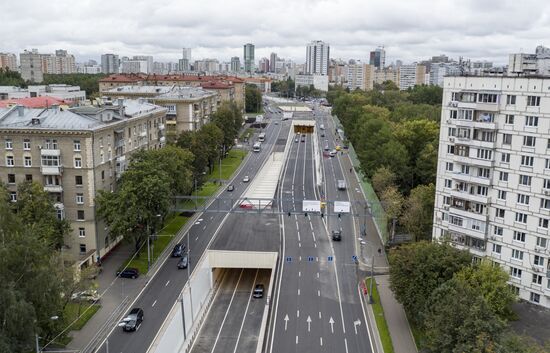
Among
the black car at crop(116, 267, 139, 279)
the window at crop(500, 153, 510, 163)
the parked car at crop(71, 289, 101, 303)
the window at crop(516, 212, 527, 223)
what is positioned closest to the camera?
the window at crop(516, 212, 527, 223)

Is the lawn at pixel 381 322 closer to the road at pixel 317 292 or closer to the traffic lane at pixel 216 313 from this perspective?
the road at pixel 317 292

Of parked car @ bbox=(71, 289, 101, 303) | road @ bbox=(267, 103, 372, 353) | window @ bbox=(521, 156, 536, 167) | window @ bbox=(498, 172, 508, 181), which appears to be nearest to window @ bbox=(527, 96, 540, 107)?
window @ bbox=(521, 156, 536, 167)

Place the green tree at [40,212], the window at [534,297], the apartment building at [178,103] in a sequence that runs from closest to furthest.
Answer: the window at [534,297]
the green tree at [40,212]
the apartment building at [178,103]

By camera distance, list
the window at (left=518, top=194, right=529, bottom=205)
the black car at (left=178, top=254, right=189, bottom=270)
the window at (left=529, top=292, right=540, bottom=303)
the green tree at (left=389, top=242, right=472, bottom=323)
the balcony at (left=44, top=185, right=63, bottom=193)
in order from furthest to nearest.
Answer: the black car at (left=178, top=254, right=189, bottom=270)
the balcony at (left=44, top=185, right=63, bottom=193)
the window at (left=518, top=194, right=529, bottom=205)
the window at (left=529, top=292, right=540, bottom=303)
the green tree at (left=389, top=242, right=472, bottom=323)

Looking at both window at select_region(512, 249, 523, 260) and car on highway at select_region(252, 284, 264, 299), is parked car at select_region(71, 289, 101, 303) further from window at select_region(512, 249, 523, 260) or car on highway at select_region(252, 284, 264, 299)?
window at select_region(512, 249, 523, 260)

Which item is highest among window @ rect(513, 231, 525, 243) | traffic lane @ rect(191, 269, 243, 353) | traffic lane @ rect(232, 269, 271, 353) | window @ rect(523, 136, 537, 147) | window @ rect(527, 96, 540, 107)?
window @ rect(527, 96, 540, 107)

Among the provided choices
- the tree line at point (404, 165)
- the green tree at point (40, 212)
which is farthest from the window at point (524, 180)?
the green tree at point (40, 212)
